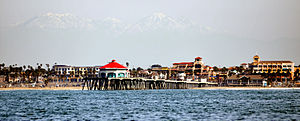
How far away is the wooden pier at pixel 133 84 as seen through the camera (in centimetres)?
14612

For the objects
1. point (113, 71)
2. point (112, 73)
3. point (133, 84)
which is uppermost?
point (113, 71)

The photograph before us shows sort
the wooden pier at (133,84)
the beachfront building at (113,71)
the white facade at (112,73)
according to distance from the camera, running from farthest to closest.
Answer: the wooden pier at (133,84), the white facade at (112,73), the beachfront building at (113,71)

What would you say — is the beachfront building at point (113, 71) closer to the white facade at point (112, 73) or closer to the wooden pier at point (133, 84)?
the white facade at point (112, 73)

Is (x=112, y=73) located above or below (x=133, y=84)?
above

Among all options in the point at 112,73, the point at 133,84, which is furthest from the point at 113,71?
the point at 133,84

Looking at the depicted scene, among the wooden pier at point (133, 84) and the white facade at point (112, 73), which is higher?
the white facade at point (112, 73)

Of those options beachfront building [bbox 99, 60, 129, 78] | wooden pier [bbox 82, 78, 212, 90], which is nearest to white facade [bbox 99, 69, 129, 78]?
beachfront building [bbox 99, 60, 129, 78]

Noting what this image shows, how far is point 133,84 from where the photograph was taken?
5979 inches

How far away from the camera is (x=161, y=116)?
53969 mm

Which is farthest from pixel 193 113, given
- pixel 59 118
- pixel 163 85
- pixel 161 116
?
pixel 163 85

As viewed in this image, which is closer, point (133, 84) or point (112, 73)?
point (112, 73)

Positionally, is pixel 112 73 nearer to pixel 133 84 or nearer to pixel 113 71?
pixel 113 71

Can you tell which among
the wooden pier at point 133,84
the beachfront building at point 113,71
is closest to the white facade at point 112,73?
the beachfront building at point 113,71

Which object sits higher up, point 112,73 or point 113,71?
point 113,71
